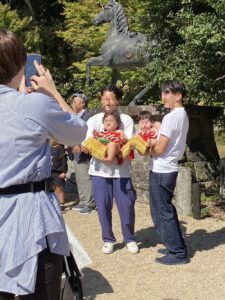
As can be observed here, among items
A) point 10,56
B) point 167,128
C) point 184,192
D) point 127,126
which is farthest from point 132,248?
point 10,56

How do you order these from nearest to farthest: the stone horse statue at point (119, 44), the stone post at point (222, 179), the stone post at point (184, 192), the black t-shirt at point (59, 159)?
the stone post at point (184, 192), the black t-shirt at point (59, 159), the stone post at point (222, 179), the stone horse statue at point (119, 44)

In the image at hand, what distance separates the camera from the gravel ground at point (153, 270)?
13.1 ft

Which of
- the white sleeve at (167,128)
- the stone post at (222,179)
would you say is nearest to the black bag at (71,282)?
the white sleeve at (167,128)

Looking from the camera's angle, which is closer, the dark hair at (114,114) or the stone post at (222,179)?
the dark hair at (114,114)

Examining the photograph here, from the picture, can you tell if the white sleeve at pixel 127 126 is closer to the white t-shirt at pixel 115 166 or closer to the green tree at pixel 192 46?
the white t-shirt at pixel 115 166

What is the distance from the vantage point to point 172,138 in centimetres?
455

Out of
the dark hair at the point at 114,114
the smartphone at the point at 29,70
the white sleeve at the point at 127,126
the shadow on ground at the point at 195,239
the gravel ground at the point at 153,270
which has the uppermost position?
the smartphone at the point at 29,70

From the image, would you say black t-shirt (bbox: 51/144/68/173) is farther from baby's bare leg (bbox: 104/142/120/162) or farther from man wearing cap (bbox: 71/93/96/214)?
baby's bare leg (bbox: 104/142/120/162)

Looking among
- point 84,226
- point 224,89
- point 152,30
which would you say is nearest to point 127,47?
point 152,30

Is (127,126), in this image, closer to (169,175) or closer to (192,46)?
(169,175)

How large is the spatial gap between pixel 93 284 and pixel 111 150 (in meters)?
1.27

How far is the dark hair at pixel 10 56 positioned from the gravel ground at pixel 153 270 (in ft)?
7.82

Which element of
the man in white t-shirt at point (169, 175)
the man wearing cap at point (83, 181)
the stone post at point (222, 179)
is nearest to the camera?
the man in white t-shirt at point (169, 175)

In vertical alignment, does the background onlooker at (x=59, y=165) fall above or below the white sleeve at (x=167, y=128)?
below
